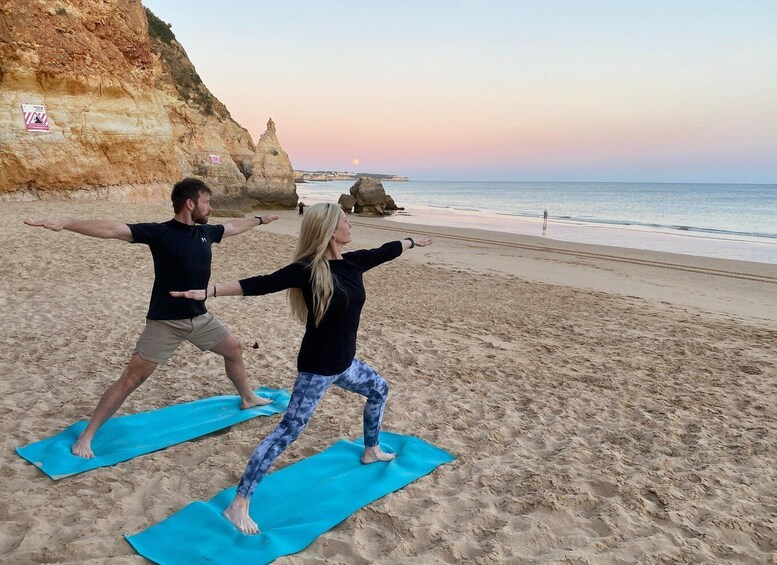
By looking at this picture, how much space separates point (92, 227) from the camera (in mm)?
3527

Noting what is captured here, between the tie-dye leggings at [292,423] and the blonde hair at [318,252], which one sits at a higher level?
the blonde hair at [318,252]

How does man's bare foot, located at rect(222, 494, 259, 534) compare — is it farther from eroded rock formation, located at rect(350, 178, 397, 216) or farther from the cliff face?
eroded rock formation, located at rect(350, 178, 397, 216)

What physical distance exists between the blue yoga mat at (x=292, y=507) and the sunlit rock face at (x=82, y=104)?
1688 centimetres

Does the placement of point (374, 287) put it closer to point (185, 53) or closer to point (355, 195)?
point (355, 195)

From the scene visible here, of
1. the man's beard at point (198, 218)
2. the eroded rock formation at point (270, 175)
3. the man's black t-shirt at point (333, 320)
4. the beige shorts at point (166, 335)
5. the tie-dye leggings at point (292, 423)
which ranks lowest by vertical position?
the tie-dye leggings at point (292, 423)

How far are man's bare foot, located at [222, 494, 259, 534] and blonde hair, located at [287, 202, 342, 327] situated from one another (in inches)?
45.4

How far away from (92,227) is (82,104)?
677 inches

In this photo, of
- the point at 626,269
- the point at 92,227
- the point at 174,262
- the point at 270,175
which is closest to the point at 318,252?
the point at 174,262

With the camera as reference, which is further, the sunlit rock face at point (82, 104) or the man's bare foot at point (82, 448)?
the sunlit rock face at point (82, 104)

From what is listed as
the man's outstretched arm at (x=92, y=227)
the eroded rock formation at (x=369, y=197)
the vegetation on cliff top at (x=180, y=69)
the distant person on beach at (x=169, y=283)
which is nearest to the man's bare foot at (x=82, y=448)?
the distant person on beach at (x=169, y=283)

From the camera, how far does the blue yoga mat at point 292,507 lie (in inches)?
119

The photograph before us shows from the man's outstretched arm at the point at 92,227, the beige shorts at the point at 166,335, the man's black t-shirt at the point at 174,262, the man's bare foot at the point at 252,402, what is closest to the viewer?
the man's outstretched arm at the point at 92,227

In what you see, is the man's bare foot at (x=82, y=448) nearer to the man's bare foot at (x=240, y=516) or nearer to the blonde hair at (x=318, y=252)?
the man's bare foot at (x=240, y=516)

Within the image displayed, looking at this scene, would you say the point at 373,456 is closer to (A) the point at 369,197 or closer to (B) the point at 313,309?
(B) the point at 313,309
